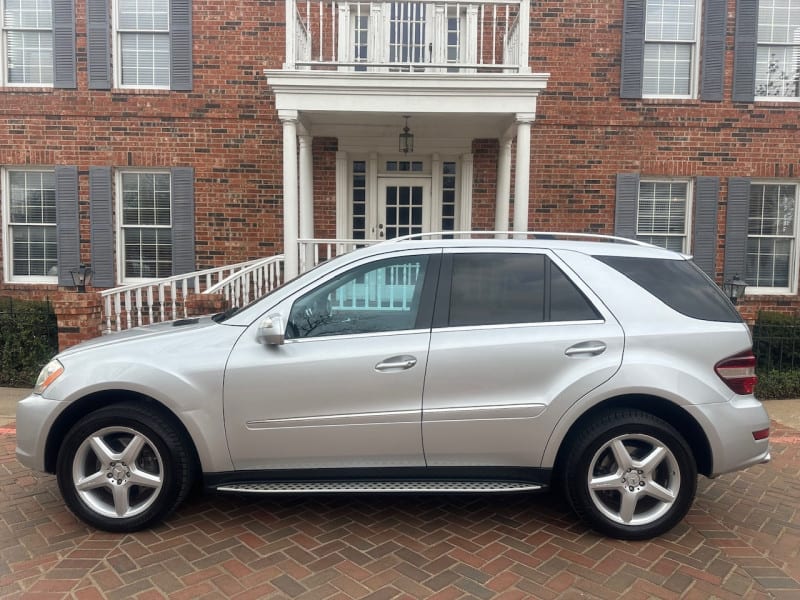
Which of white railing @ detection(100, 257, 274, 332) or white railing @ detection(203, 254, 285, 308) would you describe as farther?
white railing @ detection(203, 254, 285, 308)

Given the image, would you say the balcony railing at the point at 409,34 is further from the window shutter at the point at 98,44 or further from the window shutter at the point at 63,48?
the window shutter at the point at 63,48

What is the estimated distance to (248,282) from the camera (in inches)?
307

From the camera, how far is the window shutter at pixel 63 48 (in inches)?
362

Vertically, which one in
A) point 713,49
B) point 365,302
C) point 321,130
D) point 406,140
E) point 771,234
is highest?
point 713,49

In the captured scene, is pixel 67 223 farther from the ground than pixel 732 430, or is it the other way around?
pixel 67 223

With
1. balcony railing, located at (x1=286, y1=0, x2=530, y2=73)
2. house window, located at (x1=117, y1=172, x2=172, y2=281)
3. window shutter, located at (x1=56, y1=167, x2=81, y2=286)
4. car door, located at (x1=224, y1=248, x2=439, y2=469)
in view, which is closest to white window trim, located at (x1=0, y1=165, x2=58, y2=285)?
window shutter, located at (x1=56, y1=167, x2=81, y2=286)

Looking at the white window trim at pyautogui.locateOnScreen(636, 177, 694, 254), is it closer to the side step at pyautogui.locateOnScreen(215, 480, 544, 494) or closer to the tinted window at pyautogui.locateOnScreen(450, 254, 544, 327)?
the tinted window at pyautogui.locateOnScreen(450, 254, 544, 327)

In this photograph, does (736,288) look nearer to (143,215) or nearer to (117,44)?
(143,215)

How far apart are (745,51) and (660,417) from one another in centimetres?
833

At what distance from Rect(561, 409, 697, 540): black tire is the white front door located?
22.3 feet

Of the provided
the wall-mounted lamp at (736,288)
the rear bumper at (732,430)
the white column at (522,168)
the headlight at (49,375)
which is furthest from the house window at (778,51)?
the headlight at (49,375)

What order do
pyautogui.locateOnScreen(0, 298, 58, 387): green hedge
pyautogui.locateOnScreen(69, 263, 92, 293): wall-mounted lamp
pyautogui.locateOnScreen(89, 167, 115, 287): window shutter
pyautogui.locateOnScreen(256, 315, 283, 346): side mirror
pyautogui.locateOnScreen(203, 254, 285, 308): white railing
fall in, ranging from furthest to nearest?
1. pyautogui.locateOnScreen(89, 167, 115, 287): window shutter
2. pyautogui.locateOnScreen(69, 263, 92, 293): wall-mounted lamp
3. pyautogui.locateOnScreen(0, 298, 58, 387): green hedge
4. pyautogui.locateOnScreen(203, 254, 285, 308): white railing
5. pyautogui.locateOnScreen(256, 315, 283, 346): side mirror

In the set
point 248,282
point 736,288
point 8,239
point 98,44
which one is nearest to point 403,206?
point 248,282

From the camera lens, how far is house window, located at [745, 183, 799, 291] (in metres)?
9.78
